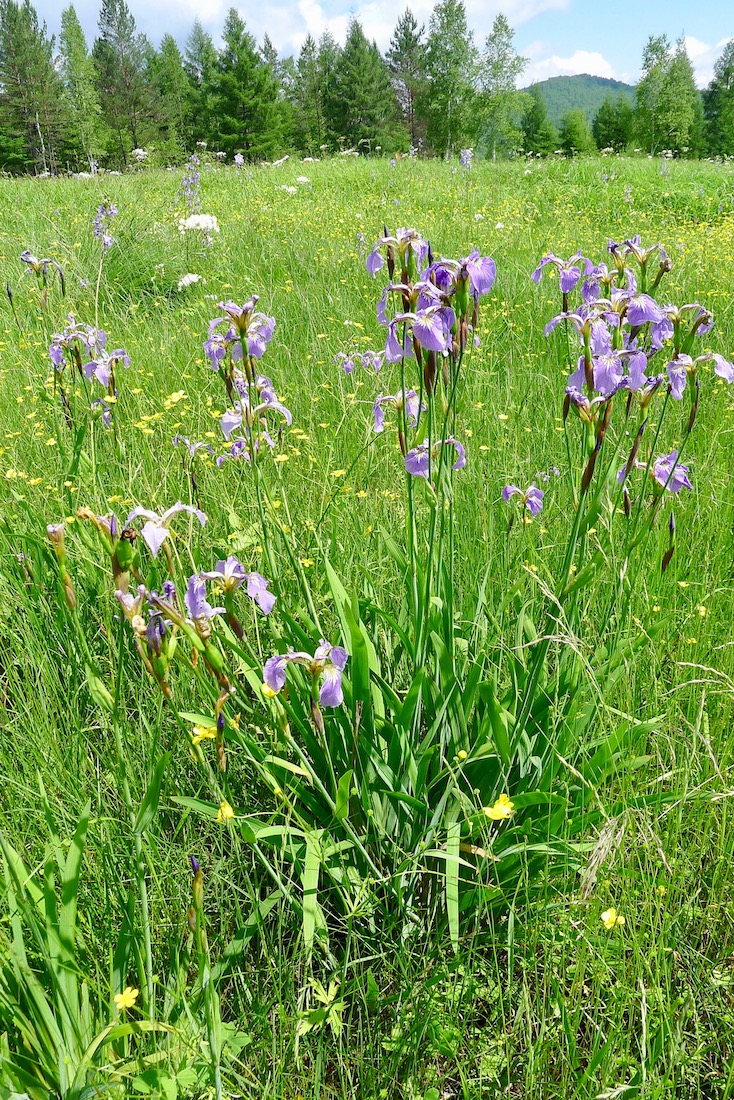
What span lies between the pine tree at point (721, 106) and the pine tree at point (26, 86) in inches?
1515

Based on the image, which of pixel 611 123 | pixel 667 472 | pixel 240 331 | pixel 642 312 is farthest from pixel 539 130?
pixel 240 331

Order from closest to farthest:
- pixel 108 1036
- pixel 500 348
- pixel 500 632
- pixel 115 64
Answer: pixel 108 1036, pixel 500 632, pixel 500 348, pixel 115 64

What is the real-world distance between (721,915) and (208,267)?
5.72 meters

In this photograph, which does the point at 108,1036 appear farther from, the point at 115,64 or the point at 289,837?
the point at 115,64

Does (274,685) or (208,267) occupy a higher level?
(208,267)

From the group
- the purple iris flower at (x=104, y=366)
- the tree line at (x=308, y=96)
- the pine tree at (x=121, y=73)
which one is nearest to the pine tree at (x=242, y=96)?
the tree line at (x=308, y=96)

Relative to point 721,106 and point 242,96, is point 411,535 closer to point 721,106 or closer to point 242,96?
point 242,96

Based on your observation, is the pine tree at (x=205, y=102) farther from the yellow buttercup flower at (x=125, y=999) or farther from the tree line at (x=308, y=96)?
the yellow buttercup flower at (x=125, y=999)

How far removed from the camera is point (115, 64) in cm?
4516

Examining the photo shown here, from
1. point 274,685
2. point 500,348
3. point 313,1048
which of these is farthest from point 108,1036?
point 500,348

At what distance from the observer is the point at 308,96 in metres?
46.1

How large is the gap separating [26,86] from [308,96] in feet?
58.3

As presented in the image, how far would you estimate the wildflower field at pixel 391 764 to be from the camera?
1.18 meters

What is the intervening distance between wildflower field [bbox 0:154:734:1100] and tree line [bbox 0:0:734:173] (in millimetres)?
30293
